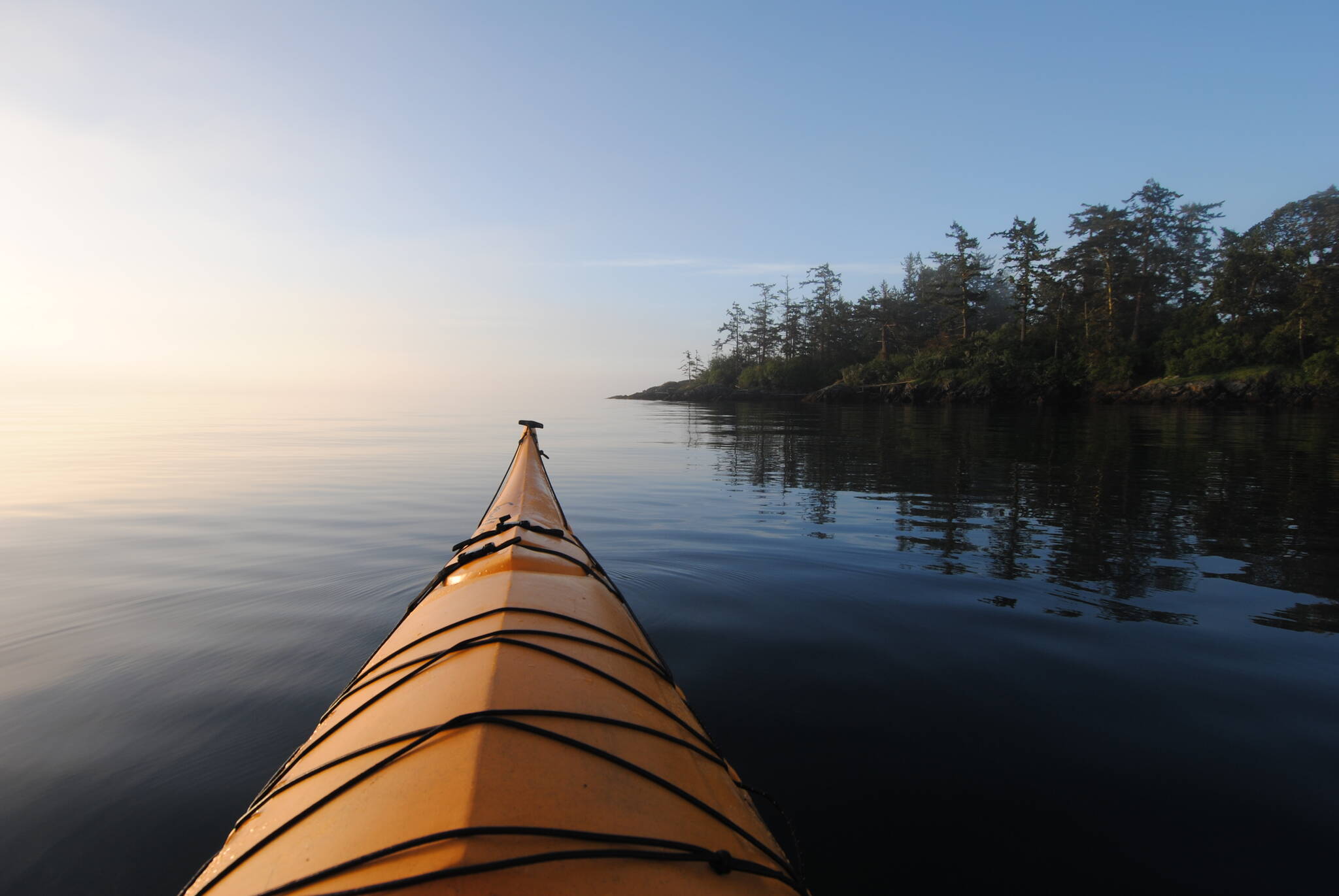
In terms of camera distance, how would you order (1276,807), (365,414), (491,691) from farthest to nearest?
(365,414) → (1276,807) → (491,691)

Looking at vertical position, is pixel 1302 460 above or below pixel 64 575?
above

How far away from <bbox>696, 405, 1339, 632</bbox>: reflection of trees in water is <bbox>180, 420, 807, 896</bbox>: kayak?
16.4 feet

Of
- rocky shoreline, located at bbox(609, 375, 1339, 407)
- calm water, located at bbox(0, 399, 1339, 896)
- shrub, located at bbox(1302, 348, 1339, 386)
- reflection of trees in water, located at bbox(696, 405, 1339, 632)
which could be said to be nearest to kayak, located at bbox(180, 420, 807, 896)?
calm water, located at bbox(0, 399, 1339, 896)

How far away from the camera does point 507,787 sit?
1.65m

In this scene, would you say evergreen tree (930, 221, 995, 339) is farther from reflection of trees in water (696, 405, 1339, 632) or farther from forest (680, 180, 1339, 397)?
reflection of trees in water (696, 405, 1339, 632)

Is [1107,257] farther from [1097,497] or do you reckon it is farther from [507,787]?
[507,787]

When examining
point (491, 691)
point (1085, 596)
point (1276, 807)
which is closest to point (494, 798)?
point (491, 691)

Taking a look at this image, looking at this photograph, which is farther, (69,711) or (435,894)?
(69,711)

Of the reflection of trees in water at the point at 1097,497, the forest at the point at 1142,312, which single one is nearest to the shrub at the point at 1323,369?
the forest at the point at 1142,312

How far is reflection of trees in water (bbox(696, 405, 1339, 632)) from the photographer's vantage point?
6.60 m

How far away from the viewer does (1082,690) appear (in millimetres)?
4145

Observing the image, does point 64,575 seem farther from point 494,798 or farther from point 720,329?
point 720,329

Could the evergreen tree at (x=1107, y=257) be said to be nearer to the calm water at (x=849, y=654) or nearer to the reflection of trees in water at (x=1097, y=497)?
the reflection of trees in water at (x=1097, y=497)

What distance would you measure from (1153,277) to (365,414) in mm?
55114
